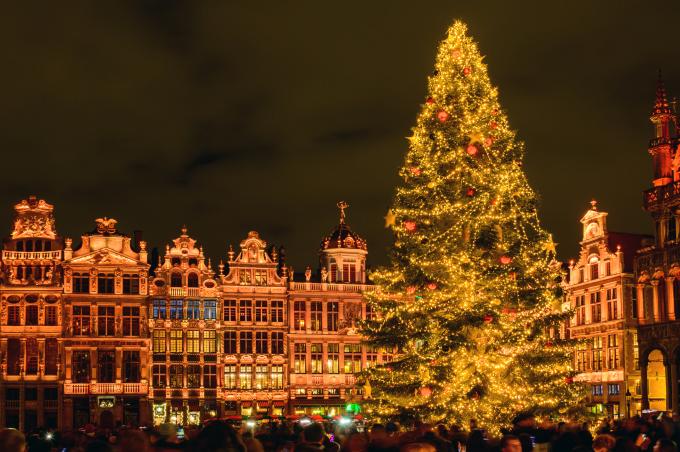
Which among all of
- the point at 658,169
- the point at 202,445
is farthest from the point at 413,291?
the point at 658,169

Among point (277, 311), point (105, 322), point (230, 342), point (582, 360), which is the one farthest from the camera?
point (277, 311)

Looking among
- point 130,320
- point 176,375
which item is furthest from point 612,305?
point 130,320

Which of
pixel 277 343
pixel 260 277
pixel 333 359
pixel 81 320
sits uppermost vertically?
pixel 260 277

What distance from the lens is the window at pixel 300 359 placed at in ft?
189

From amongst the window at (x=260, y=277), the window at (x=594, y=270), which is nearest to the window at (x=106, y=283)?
the window at (x=260, y=277)

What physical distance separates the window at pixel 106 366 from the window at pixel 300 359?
980cm

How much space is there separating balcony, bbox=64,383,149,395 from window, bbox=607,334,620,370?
2367 cm

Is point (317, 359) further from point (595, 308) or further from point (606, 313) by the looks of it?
point (606, 313)

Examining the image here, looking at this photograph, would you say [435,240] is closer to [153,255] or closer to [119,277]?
[119,277]

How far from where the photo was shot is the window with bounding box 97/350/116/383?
5438 centimetres

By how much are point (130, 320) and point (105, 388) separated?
3727 mm

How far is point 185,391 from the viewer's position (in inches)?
2168

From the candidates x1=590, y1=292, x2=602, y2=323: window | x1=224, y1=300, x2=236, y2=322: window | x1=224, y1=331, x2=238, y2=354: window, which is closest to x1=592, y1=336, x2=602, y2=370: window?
x1=590, y1=292, x2=602, y2=323: window

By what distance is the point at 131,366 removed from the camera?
54781 mm
